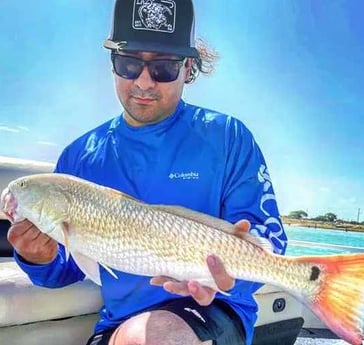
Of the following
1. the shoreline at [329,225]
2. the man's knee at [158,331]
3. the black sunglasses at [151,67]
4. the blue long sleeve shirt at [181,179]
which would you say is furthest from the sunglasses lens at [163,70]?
the shoreline at [329,225]

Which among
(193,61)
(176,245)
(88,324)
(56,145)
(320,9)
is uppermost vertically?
(320,9)

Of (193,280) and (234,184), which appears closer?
(193,280)

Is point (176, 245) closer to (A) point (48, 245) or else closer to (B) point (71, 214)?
(B) point (71, 214)

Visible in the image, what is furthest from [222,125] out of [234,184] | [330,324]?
[330,324]

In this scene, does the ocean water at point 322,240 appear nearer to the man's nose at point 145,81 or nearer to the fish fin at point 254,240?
the man's nose at point 145,81

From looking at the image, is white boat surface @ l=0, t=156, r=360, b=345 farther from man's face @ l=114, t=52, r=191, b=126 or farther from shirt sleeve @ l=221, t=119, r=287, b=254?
man's face @ l=114, t=52, r=191, b=126

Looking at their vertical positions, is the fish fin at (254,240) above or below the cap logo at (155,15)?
below

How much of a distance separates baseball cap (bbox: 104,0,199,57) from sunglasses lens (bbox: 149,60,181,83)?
0.03 m

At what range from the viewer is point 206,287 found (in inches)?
51.1

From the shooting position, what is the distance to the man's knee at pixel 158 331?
1.31 m

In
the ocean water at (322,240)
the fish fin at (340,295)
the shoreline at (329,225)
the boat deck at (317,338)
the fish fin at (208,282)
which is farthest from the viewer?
the shoreline at (329,225)

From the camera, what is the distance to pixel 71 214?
4.19 feet

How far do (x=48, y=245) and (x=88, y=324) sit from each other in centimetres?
41

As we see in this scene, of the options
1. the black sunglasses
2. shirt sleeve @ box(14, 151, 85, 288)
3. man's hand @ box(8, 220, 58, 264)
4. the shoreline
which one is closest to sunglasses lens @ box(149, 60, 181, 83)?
the black sunglasses
